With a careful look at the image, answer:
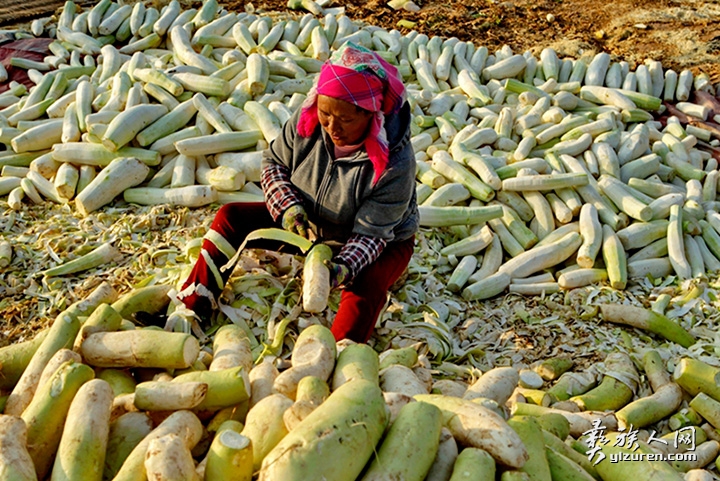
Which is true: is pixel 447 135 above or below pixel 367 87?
below

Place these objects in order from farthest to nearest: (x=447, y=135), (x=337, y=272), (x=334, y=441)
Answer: (x=447, y=135)
(x=337, y=272)
(x=334, y=441)

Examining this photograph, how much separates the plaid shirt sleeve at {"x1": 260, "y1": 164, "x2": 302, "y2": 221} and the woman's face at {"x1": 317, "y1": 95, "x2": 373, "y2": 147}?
1.55ft

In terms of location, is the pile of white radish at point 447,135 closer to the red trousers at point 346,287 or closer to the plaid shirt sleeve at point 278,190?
the red trousers at point 346,287

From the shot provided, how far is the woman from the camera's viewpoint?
3.18 meters

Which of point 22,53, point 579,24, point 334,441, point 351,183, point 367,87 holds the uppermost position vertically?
point 367,87

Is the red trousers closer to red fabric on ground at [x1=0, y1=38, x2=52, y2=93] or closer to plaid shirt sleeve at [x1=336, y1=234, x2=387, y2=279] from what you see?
plaid shirt sleeve at [x1=336, y1=234, x2=387, y2=279]

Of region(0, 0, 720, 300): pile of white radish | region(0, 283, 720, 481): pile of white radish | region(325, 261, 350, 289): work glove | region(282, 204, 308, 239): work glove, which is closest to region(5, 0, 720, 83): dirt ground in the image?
region(0, 0, 720, 300): pile of white radish

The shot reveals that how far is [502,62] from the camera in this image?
639 cm

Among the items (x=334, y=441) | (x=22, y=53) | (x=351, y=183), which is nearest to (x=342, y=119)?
(x=351, y=183)

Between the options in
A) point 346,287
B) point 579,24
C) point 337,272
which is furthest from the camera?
point 579,24

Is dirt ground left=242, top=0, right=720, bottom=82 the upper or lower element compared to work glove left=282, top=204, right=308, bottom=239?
lower

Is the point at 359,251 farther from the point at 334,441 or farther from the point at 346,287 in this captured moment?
the point at 334,441

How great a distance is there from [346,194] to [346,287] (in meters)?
0.47

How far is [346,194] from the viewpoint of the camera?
11.6ft
